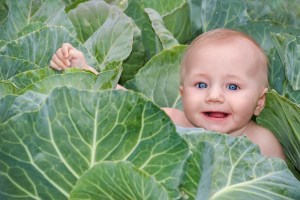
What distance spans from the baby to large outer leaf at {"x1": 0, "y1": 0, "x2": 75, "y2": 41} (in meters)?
0.52

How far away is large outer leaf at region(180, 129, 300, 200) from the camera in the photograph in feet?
5.12

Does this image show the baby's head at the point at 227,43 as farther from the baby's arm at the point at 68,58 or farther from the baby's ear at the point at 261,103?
the baby's arm at the point at 68,58

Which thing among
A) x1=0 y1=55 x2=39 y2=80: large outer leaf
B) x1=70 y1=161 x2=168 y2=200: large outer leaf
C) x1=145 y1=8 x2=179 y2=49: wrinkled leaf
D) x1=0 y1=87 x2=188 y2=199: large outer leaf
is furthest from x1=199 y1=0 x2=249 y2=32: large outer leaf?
x1=70 y1=161 x2=168 y2=200: large outer leaf

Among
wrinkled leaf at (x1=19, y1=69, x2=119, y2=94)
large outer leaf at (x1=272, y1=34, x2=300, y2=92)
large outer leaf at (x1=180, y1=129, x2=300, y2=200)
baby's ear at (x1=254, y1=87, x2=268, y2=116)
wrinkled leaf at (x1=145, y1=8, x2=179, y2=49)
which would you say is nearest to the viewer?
large outer leaf at (x1=180, y1=129, x2=300, y2=200)

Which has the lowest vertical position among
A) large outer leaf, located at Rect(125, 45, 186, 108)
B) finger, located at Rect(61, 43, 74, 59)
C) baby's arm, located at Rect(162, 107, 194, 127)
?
baby's arm, located at Rect(162, 107, 194, 127)

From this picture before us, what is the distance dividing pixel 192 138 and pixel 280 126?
53cm

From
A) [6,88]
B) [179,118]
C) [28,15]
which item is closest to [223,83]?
[179,118]

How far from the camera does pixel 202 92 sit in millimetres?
2004

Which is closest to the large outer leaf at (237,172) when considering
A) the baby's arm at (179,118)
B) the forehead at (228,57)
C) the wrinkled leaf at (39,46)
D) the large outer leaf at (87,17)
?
the forehead at (228,57)

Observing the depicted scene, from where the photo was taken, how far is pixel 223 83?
2006 millimetres

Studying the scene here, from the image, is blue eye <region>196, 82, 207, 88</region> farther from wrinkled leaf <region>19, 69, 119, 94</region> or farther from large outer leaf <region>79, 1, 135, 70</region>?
large outer leaf <region>79, 1, 135, 70</region>

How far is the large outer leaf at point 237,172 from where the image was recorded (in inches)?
61.4

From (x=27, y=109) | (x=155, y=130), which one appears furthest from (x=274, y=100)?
(x=27, y=109)

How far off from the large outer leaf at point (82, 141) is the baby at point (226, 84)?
470 mm
